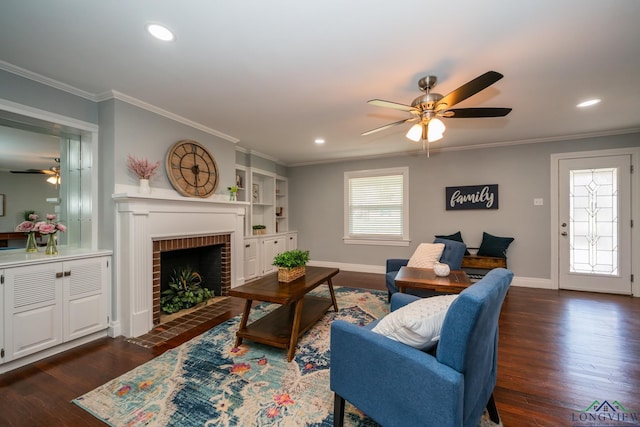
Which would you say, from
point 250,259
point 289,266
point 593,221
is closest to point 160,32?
point 289,266

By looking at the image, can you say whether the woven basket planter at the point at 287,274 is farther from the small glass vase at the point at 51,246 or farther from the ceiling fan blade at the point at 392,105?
the small glass vase at the point at 51,246

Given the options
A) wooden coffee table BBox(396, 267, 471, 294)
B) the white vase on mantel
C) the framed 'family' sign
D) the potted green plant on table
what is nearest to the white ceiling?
the white vase on mantel

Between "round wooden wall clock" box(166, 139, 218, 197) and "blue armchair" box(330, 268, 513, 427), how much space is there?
9.14 ft

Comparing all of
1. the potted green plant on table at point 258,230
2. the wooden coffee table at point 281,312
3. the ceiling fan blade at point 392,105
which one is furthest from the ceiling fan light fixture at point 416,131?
the potted green plant on table at point 258,230

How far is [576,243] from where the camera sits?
4195 millimetres

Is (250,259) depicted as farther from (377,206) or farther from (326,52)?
(326,52)

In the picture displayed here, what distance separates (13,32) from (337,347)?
2928 mm

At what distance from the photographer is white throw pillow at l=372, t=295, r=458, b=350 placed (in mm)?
1243

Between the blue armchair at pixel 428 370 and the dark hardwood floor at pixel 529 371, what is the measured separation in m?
0.68

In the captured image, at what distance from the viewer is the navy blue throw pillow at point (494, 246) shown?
4.33 meters

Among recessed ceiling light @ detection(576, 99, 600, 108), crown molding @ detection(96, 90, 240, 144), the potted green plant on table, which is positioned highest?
recessed ceiling light @ detection(576, 99, 600, 108)

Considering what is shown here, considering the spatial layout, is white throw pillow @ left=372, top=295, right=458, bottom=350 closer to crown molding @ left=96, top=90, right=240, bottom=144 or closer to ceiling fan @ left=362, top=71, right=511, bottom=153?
ceiling fan @ left=362, top=71, right=511, bottom=153

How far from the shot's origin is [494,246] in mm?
4379

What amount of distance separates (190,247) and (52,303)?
1.28 meters
